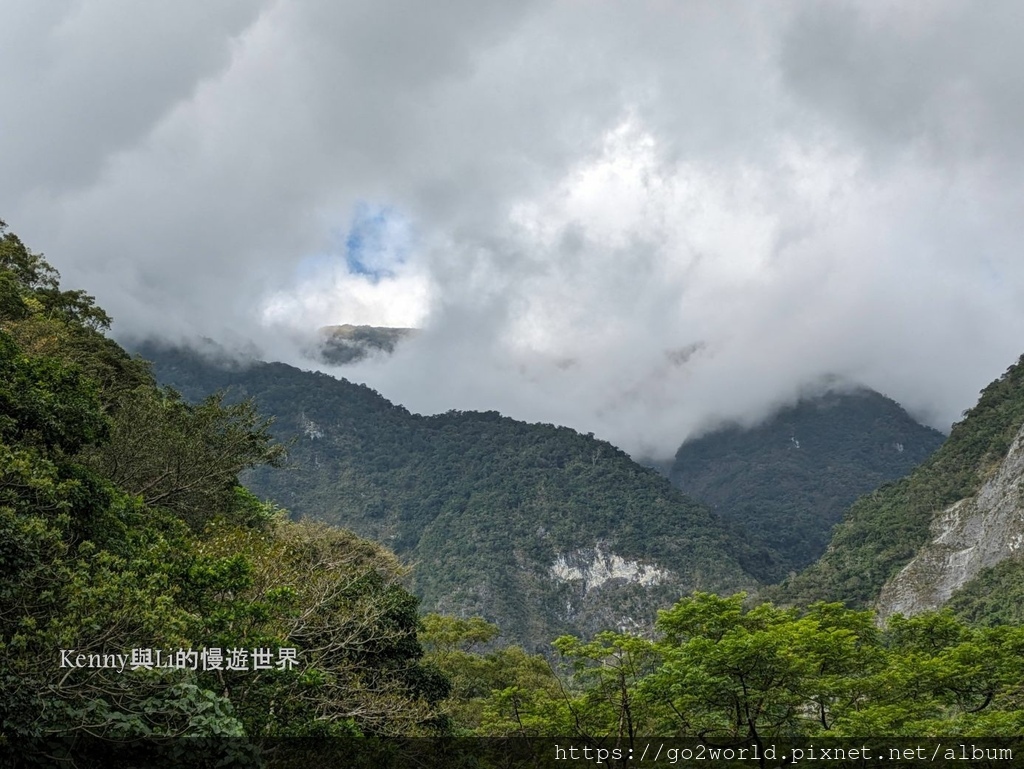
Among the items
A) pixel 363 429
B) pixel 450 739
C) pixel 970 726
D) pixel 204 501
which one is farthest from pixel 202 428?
pixel 363 429

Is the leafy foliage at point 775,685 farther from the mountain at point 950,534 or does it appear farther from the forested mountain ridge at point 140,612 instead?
A: the mountain at point 950,534

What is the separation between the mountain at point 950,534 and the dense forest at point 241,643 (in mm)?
44396

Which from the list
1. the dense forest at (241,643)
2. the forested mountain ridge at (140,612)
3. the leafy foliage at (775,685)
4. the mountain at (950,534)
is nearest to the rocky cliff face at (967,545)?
the mountain at (950,534)

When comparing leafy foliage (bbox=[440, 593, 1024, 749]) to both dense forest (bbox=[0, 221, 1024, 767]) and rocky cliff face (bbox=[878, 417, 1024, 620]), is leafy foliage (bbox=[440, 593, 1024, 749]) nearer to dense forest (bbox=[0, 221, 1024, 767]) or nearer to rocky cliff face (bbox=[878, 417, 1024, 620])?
dense forest (bbox=[0, 221, 1024, 767])

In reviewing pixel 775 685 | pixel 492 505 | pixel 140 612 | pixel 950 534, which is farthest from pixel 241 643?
pixel 492 505

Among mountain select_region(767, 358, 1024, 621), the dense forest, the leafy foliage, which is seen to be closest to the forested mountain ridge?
the dense forest

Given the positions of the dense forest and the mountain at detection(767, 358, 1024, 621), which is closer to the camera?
the dense forest

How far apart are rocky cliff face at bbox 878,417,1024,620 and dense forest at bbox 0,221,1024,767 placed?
2108 inches

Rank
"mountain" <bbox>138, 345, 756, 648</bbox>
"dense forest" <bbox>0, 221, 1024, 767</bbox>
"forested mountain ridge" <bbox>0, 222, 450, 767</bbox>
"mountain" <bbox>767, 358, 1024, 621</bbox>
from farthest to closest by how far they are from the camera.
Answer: "mountain" <bbox>138, 345, 756, 648</bbox> < "mountain" <bbox>767, 358, 1024, 621</bbox> < "dense forest" <bbox>0, 221, 1024, 767</bbox> < "forested mountain ridge" <bbox>0, 222, 450, 767</bbox>

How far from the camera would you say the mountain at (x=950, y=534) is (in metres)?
64.1

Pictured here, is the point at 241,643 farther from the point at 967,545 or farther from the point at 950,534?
the point at 950,534

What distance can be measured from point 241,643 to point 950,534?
273ft

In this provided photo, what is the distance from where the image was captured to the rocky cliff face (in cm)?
6588

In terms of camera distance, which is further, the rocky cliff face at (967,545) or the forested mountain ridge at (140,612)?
the rocky cliff face at (967,545)
